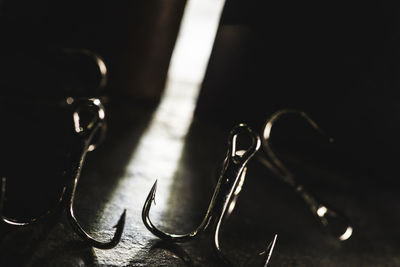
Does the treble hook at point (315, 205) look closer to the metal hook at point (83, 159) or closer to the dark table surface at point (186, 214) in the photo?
the dark table surface at point (186, 214)

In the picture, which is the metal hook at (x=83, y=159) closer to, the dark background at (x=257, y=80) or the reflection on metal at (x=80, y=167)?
the reflection on metal at (x=80, y=167)

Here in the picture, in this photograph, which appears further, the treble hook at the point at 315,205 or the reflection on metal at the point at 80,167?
the treble hook at the point at 315,205

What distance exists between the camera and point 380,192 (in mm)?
2723

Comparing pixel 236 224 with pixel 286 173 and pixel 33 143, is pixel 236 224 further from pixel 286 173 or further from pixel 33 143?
pixel 33 143

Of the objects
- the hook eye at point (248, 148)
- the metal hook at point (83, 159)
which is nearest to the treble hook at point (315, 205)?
the hook eye at point (248, 148)

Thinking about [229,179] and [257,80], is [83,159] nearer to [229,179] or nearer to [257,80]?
[229,179]

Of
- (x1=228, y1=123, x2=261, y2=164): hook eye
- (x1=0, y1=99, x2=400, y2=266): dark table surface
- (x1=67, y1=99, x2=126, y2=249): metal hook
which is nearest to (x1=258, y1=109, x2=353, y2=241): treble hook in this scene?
(x1=0, y1=99, x2=400, y2=266): dark table surface

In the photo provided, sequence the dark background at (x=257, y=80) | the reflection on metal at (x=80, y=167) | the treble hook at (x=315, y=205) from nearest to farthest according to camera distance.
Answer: the reflection on metal at (x=80, y=167) → the treble hook at (x=315, y=205) → the dark background at (x=257, y=80)

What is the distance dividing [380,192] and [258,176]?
1135 mm

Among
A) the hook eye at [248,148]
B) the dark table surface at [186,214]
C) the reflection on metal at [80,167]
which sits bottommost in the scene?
the dark table surface at [186,214]

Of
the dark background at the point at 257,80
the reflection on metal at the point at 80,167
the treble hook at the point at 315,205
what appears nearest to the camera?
the reflection on metal at the point at 80,167

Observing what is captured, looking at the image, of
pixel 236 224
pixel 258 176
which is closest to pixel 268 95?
pixel 258 176

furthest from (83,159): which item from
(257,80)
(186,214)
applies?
(257,80)

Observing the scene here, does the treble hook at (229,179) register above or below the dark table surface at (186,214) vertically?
above
